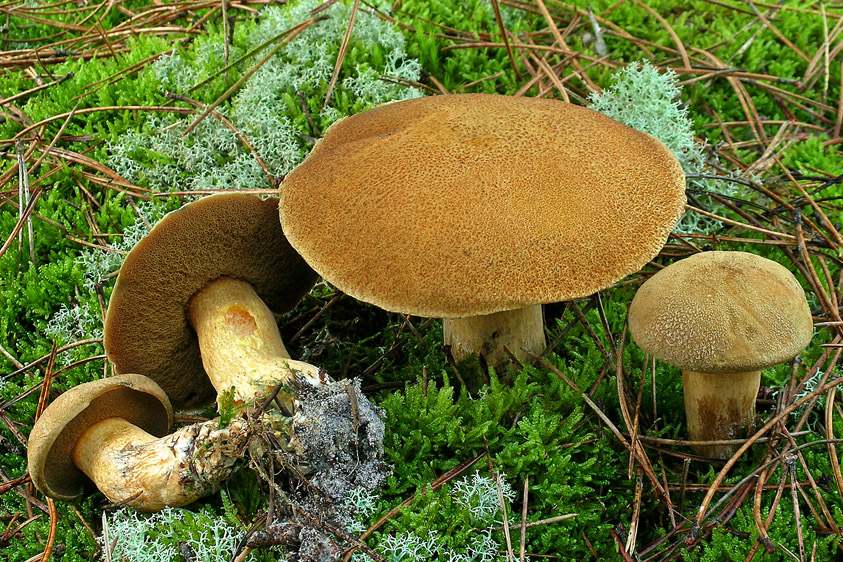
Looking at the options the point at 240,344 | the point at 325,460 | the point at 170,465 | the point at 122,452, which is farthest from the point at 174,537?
the point at 240,344

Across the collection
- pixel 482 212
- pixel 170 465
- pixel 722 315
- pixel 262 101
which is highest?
pixel 262 101

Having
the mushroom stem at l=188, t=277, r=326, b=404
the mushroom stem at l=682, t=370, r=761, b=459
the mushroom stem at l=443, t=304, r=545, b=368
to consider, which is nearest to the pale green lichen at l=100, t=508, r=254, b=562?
the mushroom stem at l=188, t=277, r=326, b=404

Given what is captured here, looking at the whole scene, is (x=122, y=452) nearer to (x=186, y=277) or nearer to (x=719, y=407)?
(x=186, y=277)

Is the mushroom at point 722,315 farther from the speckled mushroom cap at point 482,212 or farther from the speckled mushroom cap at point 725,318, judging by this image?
the speckled mushroom cap at point 482,212

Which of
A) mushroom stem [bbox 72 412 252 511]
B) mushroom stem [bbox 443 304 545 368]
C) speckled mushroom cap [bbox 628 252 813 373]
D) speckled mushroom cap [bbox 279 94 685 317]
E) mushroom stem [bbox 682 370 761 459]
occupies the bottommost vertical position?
mushroom stem [bbox 682 370 761 459]

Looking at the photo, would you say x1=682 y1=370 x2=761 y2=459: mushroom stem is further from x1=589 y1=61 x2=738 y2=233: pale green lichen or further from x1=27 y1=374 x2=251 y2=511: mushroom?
x1=27 y1=374 x2=251 y2=511: mushroom

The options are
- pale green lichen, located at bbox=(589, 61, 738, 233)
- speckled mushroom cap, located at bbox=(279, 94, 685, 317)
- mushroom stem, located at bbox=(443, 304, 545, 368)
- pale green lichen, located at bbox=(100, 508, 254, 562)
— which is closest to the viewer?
speckled mushroom cap, located at bbox=(279, 94, 685, 317)

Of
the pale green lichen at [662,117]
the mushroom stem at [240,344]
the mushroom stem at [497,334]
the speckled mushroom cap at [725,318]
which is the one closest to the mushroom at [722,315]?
the speckled mushroom cap at [725,318]

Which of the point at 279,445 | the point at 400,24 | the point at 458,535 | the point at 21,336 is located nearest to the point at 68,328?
the point at 21,336
